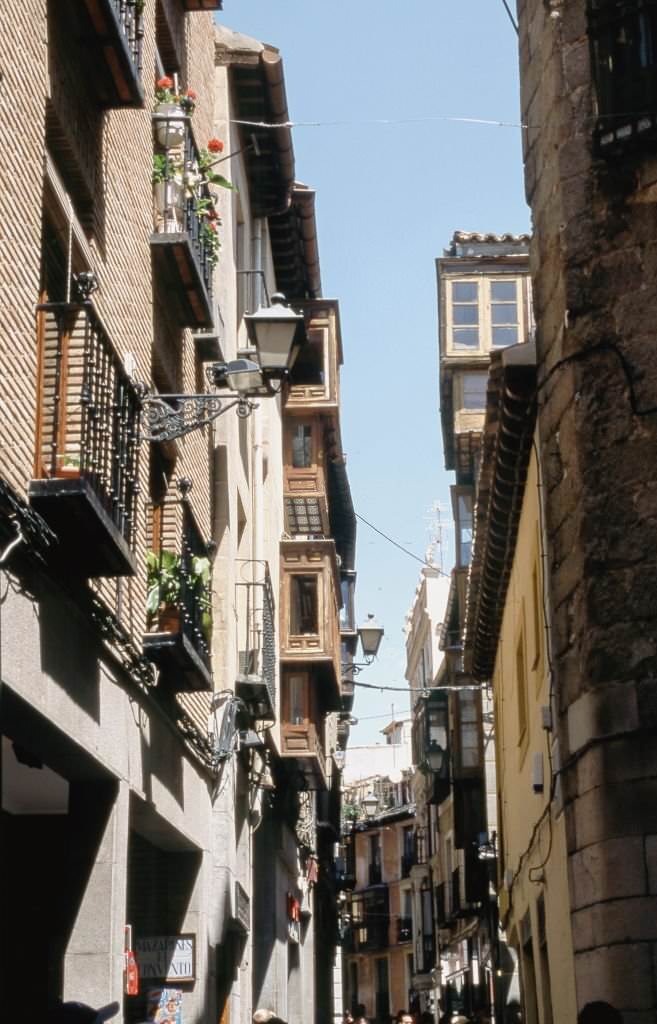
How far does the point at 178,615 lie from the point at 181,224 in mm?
3365

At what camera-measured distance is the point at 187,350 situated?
15305 millimetres

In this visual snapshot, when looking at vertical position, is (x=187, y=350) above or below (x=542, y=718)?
above

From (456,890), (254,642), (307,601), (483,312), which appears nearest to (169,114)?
(254,642)

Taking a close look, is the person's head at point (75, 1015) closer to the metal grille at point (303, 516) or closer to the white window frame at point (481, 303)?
the metal grille at point (303, 516)

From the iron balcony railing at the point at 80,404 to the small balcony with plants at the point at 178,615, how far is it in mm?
2076

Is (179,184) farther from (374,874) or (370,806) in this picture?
(374,874)

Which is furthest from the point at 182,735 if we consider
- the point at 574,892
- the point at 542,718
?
the point at 574,892

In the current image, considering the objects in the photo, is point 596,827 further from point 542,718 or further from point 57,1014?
point 57,1014

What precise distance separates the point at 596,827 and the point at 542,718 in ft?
8.43

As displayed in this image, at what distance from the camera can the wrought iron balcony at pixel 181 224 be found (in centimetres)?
1336

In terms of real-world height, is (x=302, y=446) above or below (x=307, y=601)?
above

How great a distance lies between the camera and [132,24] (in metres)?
11.9

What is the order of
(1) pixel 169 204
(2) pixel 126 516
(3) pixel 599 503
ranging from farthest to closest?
1. (1) pixel 169 204
2. (3) pixel 599 503
3. (2) pixel 126 516

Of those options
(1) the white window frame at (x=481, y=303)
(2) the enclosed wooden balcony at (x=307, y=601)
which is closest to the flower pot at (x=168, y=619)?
(2) the enclosed wooden balcony at (x=307, y=601)
